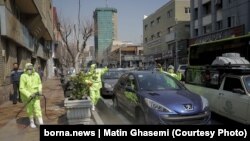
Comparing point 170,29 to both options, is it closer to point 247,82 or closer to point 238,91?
point 247,82

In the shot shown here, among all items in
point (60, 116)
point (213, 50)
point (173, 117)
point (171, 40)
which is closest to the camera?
point (173, 117)

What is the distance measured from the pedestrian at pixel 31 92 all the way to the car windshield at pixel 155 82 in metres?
2.72

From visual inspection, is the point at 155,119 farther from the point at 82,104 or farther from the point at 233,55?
the point at 233,55

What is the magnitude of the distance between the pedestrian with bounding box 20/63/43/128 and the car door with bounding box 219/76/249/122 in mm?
5015

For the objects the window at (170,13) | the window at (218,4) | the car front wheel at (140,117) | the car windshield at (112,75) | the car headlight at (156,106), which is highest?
the window at (170,13)

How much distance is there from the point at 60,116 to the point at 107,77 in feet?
25.2

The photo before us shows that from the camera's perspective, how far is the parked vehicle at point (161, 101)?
7430 millimetres

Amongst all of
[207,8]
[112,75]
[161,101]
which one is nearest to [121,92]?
[161,101]

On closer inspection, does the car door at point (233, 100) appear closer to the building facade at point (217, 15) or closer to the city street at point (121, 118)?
the city street at point (121, 118)

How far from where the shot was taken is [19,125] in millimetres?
9133

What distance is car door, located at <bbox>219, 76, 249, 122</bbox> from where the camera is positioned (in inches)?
333

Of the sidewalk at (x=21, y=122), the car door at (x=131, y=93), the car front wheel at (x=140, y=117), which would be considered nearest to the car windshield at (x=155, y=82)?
the car door at (x=131, y=93)

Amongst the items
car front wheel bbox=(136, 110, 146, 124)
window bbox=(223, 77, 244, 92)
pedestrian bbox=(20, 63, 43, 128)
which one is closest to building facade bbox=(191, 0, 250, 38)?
window bbox=(223, 77, 244, 92)

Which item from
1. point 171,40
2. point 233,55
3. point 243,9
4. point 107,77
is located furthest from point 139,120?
point 171,40
